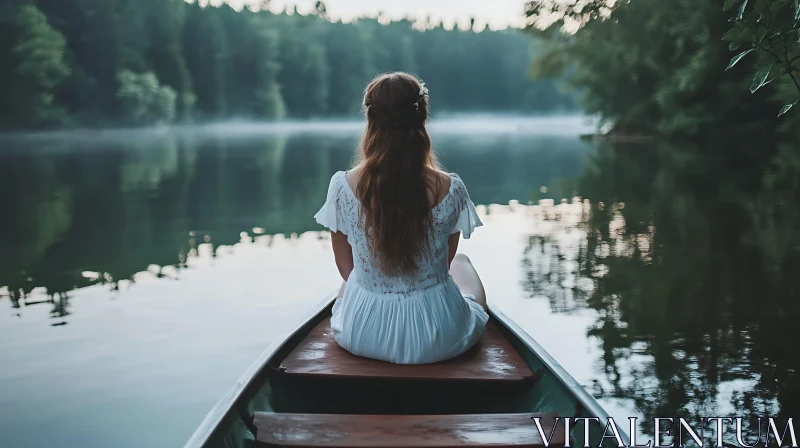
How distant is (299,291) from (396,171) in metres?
3.70

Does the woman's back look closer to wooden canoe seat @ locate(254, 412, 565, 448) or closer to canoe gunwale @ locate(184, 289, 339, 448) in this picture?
canoe gunwale @ locate(184, 289, 339, 448)

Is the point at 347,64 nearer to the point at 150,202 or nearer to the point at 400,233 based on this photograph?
the point at 150,202

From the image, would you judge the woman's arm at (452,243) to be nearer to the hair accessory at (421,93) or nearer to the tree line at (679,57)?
the hair accessory at (421,93)

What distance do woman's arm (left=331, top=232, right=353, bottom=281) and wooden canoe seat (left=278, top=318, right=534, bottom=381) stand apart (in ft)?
1.10

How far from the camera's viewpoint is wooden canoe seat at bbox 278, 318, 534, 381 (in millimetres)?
3107

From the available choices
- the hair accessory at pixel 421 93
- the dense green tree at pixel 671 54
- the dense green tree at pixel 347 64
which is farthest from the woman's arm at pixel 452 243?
the dense green tree at pixel 347 64

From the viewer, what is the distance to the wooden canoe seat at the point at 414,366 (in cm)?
311

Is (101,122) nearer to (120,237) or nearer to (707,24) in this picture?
(707,24)

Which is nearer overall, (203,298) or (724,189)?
(203,298)

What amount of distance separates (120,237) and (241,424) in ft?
22.9

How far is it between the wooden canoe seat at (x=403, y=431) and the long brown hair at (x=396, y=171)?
74 cm

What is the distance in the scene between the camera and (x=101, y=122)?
47.4m

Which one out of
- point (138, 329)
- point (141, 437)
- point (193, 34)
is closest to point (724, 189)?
point (138, 329)

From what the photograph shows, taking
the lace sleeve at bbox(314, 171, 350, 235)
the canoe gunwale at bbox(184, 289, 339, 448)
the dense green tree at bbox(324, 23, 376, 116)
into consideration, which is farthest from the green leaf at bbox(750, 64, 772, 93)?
the dense green tree at bbox(324, 23, 376, 116)
